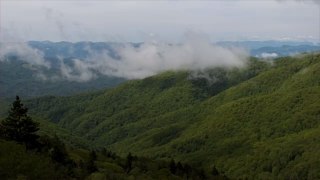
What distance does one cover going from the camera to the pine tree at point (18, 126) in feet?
310

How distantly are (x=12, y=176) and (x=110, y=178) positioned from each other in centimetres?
2865

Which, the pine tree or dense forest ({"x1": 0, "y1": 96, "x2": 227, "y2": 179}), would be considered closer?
dense forest ({"x1": 0, "y1": 96, "x2": 227, "y2": 179})

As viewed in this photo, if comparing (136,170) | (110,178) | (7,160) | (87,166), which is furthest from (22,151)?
(136,170)

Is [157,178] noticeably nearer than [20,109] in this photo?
No

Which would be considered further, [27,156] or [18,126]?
[18,126]

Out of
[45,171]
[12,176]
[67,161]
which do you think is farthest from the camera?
[67,161]

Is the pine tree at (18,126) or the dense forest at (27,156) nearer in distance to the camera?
the dense forest at (27,156)

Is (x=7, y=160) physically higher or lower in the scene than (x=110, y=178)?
higher

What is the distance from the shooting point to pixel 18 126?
3757 inches

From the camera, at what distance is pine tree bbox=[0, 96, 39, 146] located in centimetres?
9450

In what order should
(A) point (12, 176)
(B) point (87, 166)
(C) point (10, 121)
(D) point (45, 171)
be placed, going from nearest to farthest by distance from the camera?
(A) point (12, 176) < (D) point (45, 171) < (C) point (10, 121) < (B) point (87, 166)

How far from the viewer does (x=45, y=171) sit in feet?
259

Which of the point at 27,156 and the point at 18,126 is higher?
the point at 18,126

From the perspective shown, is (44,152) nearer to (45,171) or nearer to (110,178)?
(110,178)
